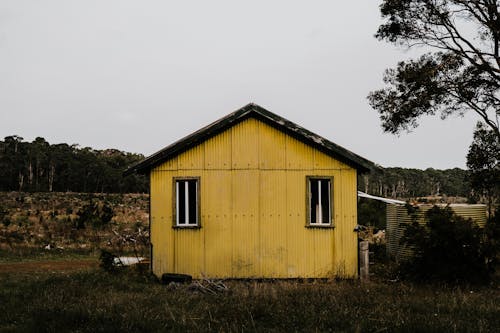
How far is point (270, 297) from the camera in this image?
33.8ft

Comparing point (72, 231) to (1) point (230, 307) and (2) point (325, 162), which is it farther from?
(1) point (230, 307)

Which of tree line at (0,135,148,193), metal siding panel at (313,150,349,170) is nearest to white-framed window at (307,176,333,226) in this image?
metal siding panel at (313,150,349,170)

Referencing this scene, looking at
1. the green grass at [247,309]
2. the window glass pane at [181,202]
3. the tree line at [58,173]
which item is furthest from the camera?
the tree line at [58,173]

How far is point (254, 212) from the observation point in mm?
15031

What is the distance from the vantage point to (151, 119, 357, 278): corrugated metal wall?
14.9 metres

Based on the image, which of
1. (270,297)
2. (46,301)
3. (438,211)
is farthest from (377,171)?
(46,301)

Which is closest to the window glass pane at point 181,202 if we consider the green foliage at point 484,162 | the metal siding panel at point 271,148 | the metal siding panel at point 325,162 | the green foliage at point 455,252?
the metal siding panel at point 271,148

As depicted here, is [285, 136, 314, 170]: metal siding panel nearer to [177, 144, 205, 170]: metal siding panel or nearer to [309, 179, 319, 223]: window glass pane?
[309, 179, 319, 223]: window glass pane

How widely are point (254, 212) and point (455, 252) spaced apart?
534 cm

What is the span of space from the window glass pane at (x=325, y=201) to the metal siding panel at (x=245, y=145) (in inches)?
78.9

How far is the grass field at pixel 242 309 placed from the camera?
7.99 m

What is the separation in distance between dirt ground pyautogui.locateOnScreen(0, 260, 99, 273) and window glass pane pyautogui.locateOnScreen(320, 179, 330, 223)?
826 centimetres

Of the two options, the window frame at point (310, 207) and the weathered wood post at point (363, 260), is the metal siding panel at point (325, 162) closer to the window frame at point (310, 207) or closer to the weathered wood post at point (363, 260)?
the window frame at point (310, 207)

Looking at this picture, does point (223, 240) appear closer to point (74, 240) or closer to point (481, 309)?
point (481, 309)
